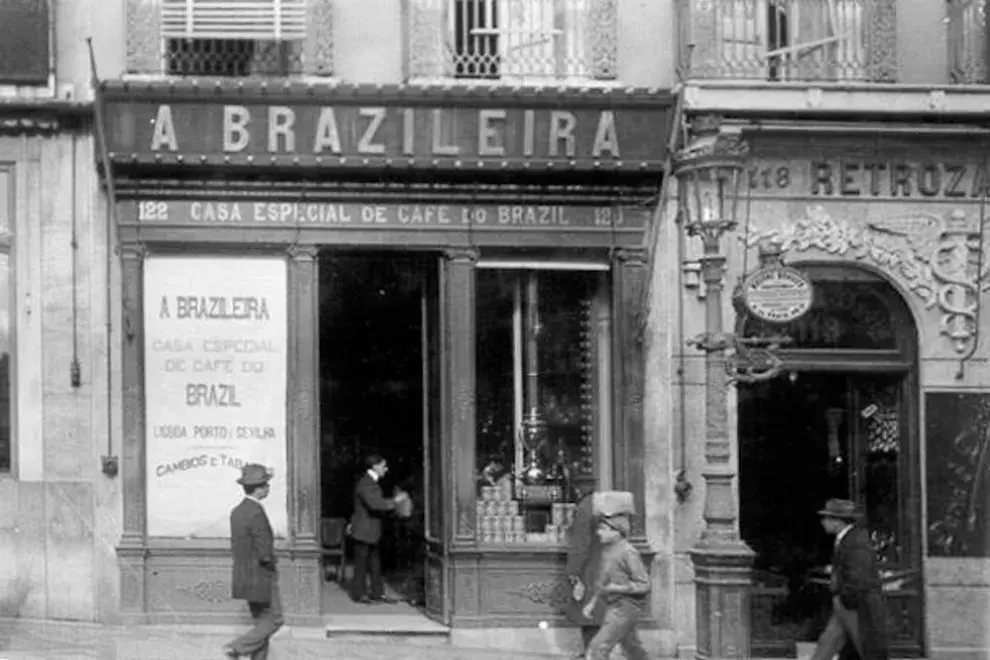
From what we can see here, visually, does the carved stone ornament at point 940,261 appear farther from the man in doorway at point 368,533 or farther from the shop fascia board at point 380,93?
the man in doorway at point 368,533

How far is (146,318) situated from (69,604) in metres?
2.59

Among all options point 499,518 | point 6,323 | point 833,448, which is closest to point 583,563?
point 499,518

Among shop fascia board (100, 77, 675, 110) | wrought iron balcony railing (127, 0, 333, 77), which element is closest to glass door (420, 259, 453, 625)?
shop fascia board (100, 77, 675, 110)

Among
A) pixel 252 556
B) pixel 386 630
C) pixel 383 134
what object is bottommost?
pixel 386 630

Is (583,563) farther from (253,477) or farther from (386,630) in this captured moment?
(253,477)

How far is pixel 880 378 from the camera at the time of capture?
17500mm

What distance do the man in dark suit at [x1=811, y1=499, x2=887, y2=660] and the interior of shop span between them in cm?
314

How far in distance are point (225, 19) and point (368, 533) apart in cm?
504

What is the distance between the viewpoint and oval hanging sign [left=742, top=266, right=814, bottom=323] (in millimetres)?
16156

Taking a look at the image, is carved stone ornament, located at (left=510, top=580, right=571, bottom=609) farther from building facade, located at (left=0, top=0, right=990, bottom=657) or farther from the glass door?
the glass door

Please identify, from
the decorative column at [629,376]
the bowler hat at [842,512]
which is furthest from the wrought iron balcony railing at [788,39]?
the bowler hat at [842,512]

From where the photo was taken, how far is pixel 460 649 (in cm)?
1636

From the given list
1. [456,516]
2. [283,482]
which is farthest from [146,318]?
[456,516]

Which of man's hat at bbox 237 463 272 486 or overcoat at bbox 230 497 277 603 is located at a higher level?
man's hat at bbox 237 463 272 486
